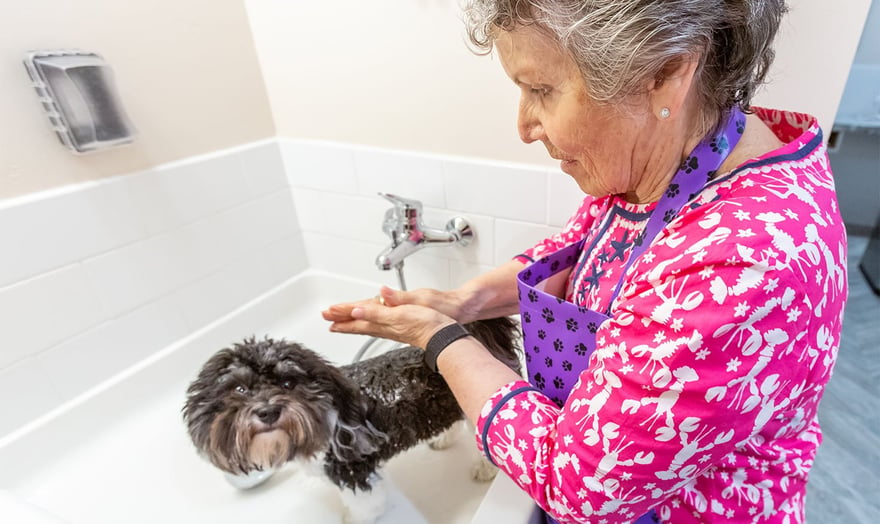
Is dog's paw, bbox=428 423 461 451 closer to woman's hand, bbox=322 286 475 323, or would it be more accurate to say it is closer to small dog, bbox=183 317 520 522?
small dog, bbox=183 317 520 522

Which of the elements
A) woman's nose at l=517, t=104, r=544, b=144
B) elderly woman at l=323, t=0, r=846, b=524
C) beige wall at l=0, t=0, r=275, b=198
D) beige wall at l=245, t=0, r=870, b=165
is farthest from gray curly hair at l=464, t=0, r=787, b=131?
beige wall at l=0, t=0, r=275, b=198

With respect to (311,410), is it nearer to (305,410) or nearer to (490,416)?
(305,410)

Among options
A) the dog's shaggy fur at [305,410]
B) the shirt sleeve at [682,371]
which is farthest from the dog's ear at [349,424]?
the shirt sleeve at [682,371]

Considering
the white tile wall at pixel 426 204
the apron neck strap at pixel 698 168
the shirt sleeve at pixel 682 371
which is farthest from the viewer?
the white tile wall at pixel 426 204

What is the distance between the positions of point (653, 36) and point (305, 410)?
0.66m

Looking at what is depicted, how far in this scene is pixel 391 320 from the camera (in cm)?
78

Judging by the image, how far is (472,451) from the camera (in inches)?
41.8

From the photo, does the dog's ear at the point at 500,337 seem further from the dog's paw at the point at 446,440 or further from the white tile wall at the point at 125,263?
the white tile wall at the point at 125,263

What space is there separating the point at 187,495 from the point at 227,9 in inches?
44.8

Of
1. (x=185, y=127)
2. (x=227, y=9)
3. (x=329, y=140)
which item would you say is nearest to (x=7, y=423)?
(x=185, y=127)

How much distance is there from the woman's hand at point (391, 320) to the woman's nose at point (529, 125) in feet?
1.05

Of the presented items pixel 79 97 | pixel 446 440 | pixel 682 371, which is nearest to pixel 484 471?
pixel 446 440

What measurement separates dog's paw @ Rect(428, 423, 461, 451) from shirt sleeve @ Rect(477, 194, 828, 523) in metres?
0.56

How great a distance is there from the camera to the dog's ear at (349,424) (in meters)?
0.79
